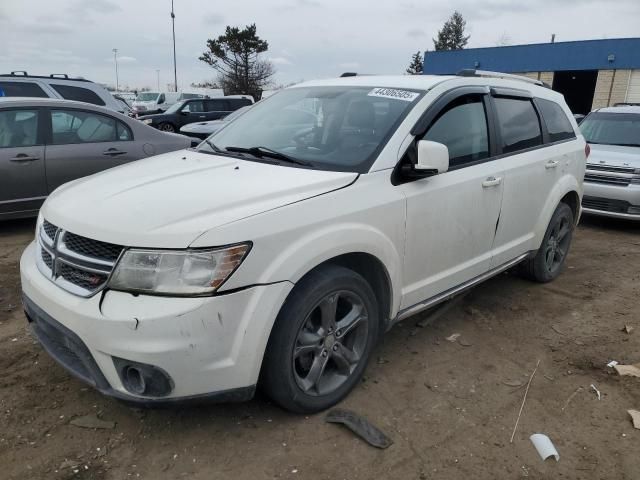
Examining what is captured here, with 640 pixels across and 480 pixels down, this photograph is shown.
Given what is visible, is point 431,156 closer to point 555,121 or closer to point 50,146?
point 555,121

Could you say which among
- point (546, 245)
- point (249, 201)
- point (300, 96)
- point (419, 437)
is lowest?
point (419, 437)

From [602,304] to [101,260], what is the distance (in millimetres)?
4122

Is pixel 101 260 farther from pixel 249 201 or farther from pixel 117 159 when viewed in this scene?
pixel 117 159

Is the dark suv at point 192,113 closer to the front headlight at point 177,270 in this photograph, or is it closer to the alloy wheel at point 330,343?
the alloy wheel at point 330,343

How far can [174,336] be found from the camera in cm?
223

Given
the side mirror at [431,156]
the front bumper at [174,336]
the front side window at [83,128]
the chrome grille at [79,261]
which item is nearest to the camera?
the front bumper at [174,336]

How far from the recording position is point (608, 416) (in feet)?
9.74

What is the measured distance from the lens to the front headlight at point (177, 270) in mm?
2260

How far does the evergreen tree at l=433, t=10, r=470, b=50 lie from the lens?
69500mm

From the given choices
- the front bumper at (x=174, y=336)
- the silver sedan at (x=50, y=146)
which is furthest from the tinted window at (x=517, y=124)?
the silver sedan at (x=50, y=146)

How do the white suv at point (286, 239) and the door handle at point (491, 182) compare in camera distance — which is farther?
the door handle at point (491, 182)

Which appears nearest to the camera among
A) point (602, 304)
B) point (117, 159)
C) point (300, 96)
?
point (300, 96)

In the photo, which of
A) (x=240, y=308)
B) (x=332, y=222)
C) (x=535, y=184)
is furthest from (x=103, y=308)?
(x=535, y=184)

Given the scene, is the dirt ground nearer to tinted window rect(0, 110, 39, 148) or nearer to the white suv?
the white suv
